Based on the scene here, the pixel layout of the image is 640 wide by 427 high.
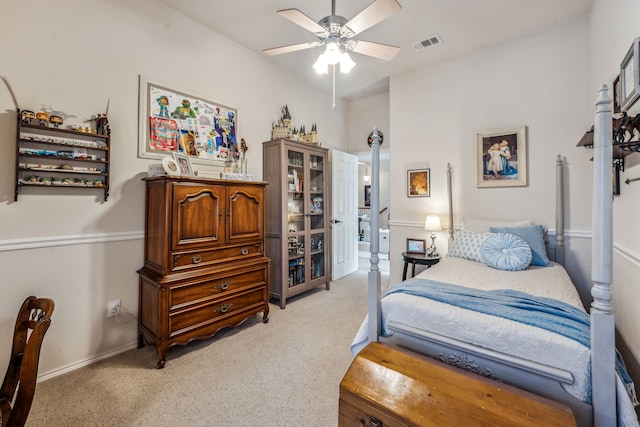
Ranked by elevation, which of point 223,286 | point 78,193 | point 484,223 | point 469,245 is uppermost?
point 78,193

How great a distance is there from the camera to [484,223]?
3.14 metres

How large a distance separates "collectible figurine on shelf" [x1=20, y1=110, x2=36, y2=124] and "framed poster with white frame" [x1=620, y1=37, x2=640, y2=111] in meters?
3.57

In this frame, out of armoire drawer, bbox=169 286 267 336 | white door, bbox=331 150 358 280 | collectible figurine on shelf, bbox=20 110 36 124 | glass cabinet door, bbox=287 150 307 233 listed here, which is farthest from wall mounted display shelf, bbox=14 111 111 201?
white door, bbox=331 150 358 280

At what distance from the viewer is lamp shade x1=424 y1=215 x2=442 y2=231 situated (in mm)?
3409

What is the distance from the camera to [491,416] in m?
1.02

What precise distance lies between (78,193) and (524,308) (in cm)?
306

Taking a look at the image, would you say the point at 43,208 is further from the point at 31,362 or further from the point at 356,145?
the point at 356,145

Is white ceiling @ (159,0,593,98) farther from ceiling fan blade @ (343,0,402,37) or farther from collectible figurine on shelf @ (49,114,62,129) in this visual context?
collectible figurine on shelf @ (49,114,62,129)

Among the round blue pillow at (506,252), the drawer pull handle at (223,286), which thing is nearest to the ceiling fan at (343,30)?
the round blue pillow at (506,252)

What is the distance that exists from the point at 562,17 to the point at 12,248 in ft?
16.9

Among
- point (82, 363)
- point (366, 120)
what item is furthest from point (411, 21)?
point (82, 363)

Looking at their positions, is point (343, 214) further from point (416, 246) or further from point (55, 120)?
point (55, 120)

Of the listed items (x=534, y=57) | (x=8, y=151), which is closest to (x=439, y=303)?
(x=8, y=151)

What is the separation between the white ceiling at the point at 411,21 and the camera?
2.55m
